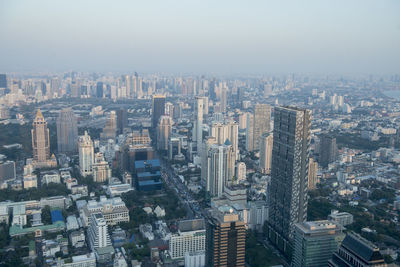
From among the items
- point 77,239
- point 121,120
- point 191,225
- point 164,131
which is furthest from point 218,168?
point 121,120

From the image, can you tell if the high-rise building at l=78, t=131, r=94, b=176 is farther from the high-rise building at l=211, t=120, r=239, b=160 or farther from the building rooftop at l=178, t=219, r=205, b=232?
the building rooftop at l=178, t=219, r=205, b=232

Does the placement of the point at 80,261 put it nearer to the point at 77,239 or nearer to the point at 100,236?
the point at 100,236

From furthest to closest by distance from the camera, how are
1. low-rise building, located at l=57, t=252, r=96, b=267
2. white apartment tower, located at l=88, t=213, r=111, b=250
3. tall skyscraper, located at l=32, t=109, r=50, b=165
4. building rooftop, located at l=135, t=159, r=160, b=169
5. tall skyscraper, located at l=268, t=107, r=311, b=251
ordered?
1. tall skyscraper, located at l=32, t=109, r=50, b=165
2. building rooftop, located at l=135, t=159, r=160, b=169
3. white apartment tower, located at l=88, t=213, r=111, b=250
4. tall skyscraper, located at l=268, t=107, r=311, b=251
5. low-rise building, located at l=57, t=252, r=96, b=267

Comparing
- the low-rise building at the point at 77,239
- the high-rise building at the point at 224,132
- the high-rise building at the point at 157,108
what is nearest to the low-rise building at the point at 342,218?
the low-rise building at the point at 77,239

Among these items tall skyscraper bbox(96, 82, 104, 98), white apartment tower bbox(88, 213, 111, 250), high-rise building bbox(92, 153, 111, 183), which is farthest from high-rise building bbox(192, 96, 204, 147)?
tall skyscraper bbox(96, 82, 104, 98)

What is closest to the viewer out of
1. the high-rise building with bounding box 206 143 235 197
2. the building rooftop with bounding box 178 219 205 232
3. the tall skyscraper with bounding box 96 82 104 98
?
the building rooftop with bounding box 178 219 205 232

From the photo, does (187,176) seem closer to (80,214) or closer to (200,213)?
(200,213)
